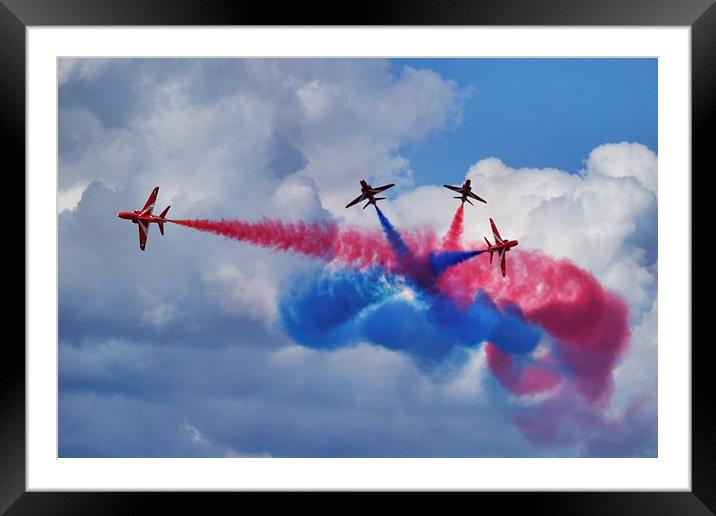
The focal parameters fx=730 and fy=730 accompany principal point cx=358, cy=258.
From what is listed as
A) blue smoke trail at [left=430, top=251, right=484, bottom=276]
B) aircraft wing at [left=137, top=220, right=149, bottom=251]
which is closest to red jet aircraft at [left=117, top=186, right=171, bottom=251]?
aircraft wing at [left=137, top=220, right=149, bottom=251]

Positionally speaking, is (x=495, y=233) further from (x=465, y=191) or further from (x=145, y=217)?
(x=145, y=217)

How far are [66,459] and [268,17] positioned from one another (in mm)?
15710

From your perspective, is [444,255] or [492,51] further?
[444,255]

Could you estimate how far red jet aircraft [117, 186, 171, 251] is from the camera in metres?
36.9

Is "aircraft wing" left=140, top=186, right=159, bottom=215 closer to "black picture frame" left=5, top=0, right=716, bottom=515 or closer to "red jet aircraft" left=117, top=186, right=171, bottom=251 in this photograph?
"red jet aircraft" left=117, top=186, right=171, bottom=251

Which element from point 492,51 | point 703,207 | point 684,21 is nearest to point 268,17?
point 492,51

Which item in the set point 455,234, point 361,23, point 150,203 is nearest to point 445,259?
point 455,234

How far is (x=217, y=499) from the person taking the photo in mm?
22719

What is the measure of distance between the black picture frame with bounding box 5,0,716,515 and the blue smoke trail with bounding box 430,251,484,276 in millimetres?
17156

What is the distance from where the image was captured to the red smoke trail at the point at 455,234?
38.7 metres

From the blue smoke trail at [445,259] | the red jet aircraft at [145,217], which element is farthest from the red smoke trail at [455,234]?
the red jet aircraft at [145,217]

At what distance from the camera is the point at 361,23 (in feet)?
71.0

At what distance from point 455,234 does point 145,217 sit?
1611 cm

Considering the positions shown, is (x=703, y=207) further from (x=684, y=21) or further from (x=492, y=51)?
(x=492, y=51)
